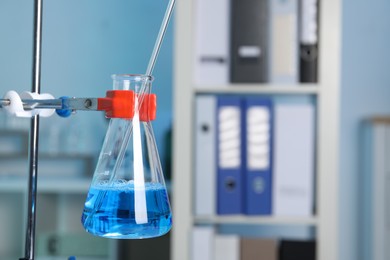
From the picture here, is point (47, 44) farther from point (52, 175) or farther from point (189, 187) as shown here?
point (189, 187)

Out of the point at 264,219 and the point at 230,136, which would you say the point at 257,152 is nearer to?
the point at 230,136

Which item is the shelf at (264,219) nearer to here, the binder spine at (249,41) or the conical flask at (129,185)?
the binder spine at (249,41)

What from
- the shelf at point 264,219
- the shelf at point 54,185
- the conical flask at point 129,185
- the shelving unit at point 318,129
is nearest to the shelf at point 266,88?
the shelving unit at point 318,129

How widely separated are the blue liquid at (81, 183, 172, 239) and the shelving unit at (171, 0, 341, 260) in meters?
1.40

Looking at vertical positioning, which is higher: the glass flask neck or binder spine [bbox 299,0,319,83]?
Answer: binder spine [bbox 299,0,319,83]

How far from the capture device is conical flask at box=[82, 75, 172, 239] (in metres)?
0.66

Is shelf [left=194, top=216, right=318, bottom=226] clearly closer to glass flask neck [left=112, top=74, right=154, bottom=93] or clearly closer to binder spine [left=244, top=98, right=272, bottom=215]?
binder spine [left=244, top=98, right=272, bottom=215]

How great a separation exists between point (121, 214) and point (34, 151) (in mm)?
121

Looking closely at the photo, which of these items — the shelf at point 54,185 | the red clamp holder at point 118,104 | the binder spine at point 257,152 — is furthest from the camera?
the shelf at point 54,185

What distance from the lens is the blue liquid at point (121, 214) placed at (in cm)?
66

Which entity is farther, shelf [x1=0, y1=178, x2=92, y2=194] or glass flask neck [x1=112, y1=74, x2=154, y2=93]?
shelf [x1=0, y1=178, x2=92, y2=194]

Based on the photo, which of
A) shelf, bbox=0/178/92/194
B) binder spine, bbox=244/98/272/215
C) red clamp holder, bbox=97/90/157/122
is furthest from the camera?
shelf, bbox=0/178/92/194

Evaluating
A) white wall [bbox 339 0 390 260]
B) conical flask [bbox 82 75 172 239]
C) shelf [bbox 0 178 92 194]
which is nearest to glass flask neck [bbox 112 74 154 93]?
conical flask [bbox 82 75 172 239]

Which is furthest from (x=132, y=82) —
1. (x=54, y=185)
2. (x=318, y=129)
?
(x=54, y=185)
